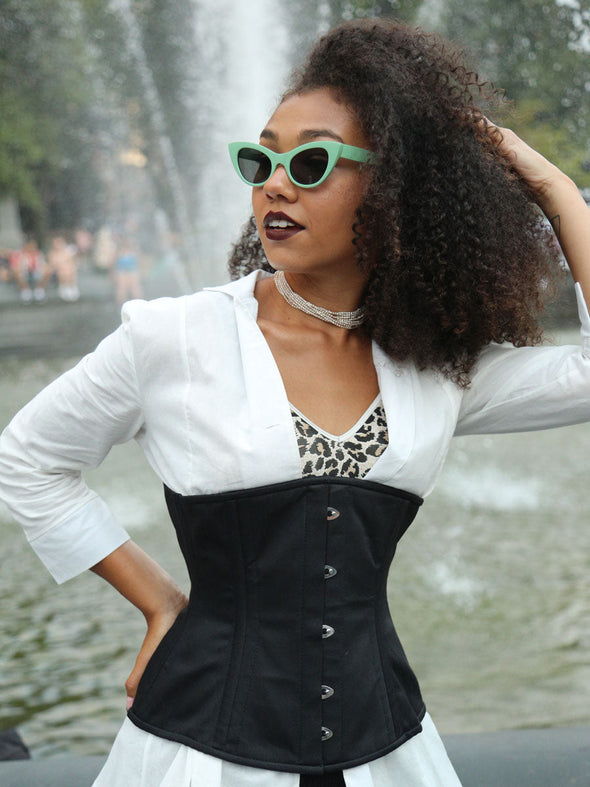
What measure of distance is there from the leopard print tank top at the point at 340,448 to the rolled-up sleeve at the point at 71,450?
10.7 inches

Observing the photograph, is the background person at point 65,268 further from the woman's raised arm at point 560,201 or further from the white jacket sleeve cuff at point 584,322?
the white jacket sleeve cuff at point 584,322

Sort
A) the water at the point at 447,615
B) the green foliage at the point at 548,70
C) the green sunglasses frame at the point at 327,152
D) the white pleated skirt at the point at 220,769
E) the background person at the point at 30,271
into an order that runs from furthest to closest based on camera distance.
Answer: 1. the background person at the point at 30,271
2. the green foliage at the point at 548,70
3. the water at the point at 447,615
4. the green sunglasses frame at the point at 327,152
5. the white pleated skirt at the point at 220,769

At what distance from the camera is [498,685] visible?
3.95m

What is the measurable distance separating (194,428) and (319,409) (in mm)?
205

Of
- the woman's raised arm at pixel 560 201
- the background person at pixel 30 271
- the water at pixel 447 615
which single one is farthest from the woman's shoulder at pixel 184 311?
the background person at pixel 30 271

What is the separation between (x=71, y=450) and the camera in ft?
5.66

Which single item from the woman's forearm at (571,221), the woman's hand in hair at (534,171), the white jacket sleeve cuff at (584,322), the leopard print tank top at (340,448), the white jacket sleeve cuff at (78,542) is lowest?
the white jacket sleeve cuff at (78,542)

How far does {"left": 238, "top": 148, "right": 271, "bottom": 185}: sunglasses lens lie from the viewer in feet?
5.79

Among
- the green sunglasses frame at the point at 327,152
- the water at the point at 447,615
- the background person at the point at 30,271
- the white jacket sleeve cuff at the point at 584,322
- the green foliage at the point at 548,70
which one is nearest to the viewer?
the green sunglasses frame at the point at 327,152

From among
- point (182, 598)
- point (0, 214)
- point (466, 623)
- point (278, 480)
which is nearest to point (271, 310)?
point (278, 480)

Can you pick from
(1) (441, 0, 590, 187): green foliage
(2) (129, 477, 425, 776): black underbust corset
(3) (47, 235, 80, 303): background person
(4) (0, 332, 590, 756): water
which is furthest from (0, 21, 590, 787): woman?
(3) (47, 235, 80, 303): background person

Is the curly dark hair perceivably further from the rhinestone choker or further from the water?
the water

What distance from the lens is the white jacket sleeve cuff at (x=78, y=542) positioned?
1774 millimetres

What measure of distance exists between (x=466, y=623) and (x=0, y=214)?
1085 centimetres
